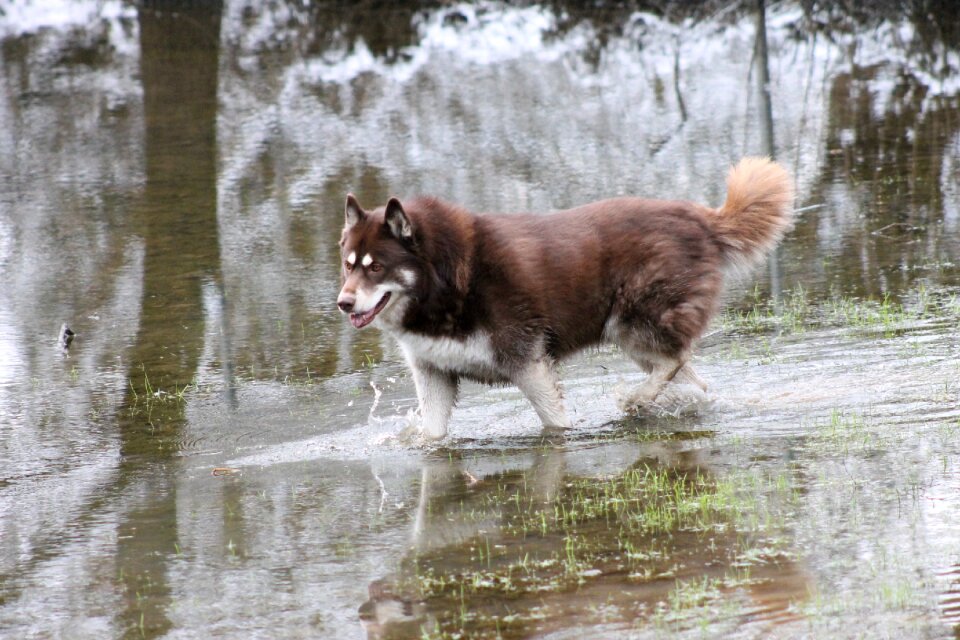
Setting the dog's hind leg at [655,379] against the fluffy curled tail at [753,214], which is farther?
the fluffy curled tail at [753,214]

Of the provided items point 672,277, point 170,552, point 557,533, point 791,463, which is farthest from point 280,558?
point 672,277

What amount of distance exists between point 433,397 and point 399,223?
3.51 feet

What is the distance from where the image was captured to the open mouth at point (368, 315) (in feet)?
22.5

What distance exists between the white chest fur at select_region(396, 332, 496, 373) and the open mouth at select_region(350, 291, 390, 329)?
0.86 ft

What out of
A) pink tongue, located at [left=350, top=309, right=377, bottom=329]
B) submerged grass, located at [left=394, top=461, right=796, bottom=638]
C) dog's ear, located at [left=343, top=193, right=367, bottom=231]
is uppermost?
dog's ear, located at [left=343, top=193, right=367, bottom=231]

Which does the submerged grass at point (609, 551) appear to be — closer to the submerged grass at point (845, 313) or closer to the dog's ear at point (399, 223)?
the dog's ear at point (399, 223)

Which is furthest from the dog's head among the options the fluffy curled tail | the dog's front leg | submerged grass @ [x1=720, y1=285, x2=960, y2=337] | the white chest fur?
submerged grass @ [x1=720, y1=285, x2=960, y2=337]

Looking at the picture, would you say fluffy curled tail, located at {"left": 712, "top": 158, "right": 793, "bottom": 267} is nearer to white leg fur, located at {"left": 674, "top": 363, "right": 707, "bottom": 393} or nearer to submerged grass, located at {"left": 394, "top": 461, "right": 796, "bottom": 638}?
white leg fur, located at {"left": 674, "top": 363, "right": 707, "bottom": 393}

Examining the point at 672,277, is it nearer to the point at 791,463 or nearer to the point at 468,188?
the point at 791,463

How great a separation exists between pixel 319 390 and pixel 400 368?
69 centimetres

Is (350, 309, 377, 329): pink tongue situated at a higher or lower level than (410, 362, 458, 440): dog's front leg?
higher

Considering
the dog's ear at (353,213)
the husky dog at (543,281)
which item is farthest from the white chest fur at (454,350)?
the dog's ear at (353,213)

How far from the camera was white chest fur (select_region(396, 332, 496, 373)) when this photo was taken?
23.1 feet

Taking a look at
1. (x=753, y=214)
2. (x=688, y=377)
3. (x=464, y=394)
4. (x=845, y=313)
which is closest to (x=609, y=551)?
(x=688, y=377)
